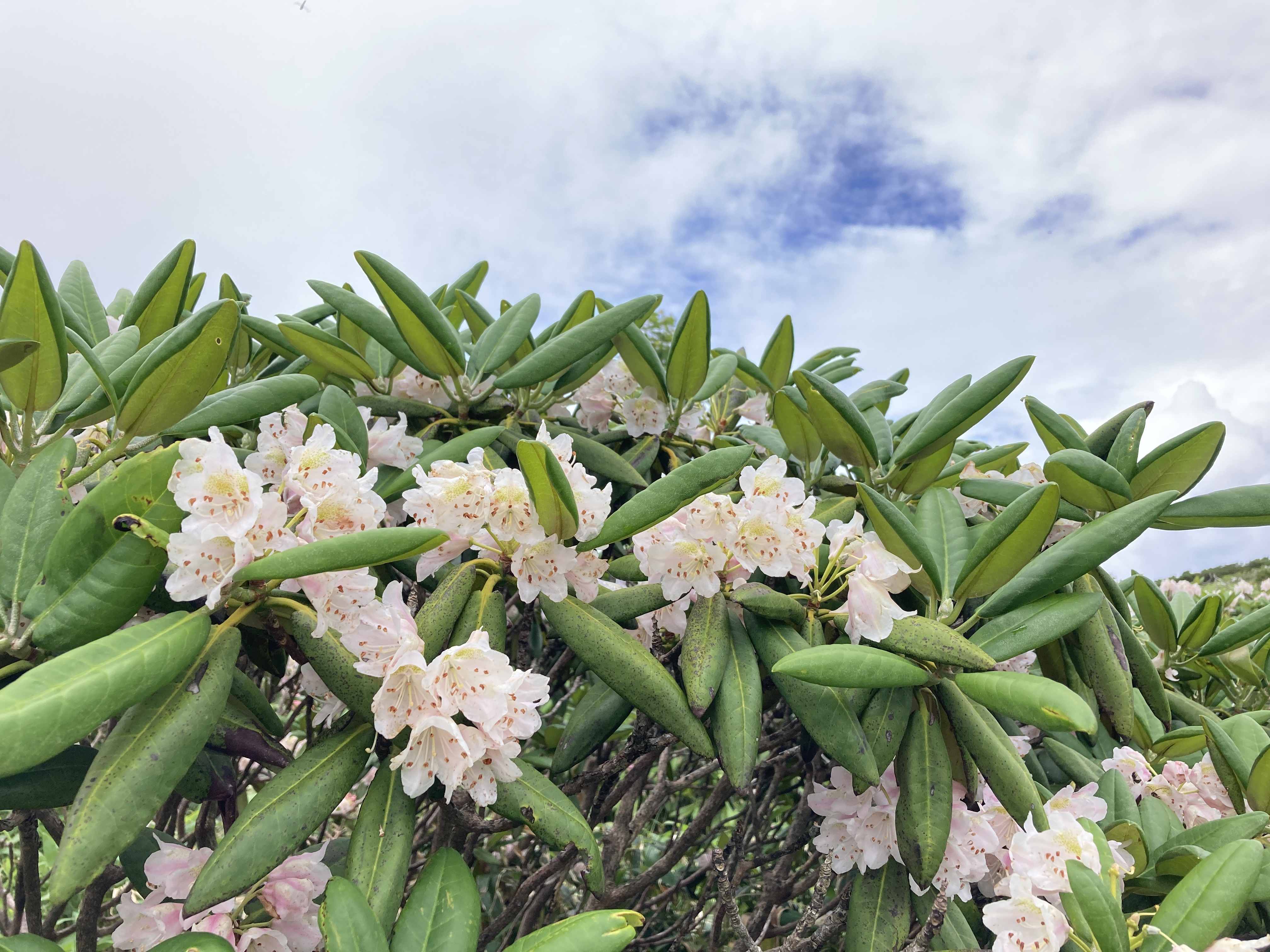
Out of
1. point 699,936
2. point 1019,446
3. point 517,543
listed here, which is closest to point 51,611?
point 517,543

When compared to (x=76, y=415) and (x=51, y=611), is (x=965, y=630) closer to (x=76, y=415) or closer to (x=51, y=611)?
(x=51, y=611)

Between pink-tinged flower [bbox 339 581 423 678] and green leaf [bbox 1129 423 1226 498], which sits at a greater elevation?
green leaf [bbox 1129 423 1226 498]

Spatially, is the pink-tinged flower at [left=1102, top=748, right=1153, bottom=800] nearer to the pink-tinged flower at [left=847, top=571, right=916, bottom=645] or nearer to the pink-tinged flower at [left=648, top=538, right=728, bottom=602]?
the pink-tinged flower at [left=847, top=571, right=916, bottom=645]

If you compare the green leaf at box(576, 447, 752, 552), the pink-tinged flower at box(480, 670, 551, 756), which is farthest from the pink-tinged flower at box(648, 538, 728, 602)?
the pink-tinged flower at box(480, 670, 551, 756)

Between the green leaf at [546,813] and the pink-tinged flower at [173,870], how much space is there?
367mm

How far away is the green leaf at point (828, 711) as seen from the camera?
1002 mm

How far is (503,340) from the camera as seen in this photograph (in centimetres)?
143

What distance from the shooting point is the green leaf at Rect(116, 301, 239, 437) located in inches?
37.8

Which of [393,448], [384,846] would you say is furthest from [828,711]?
[393,448]

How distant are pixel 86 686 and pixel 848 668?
76 centimetres

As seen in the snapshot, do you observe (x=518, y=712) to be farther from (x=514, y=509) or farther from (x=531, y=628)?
(x=531, y=628)

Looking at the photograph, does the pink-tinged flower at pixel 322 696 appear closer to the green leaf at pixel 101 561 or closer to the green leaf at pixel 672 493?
the green leaf at pixel 101 561

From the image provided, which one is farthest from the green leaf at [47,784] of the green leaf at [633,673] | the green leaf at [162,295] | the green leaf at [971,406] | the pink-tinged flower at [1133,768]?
the pink-tinged flower at [1133,768]

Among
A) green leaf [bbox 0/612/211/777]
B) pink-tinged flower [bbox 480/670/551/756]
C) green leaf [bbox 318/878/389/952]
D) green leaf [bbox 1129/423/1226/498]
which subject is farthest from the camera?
green leaf [bbox 1129/423/1226/498]
